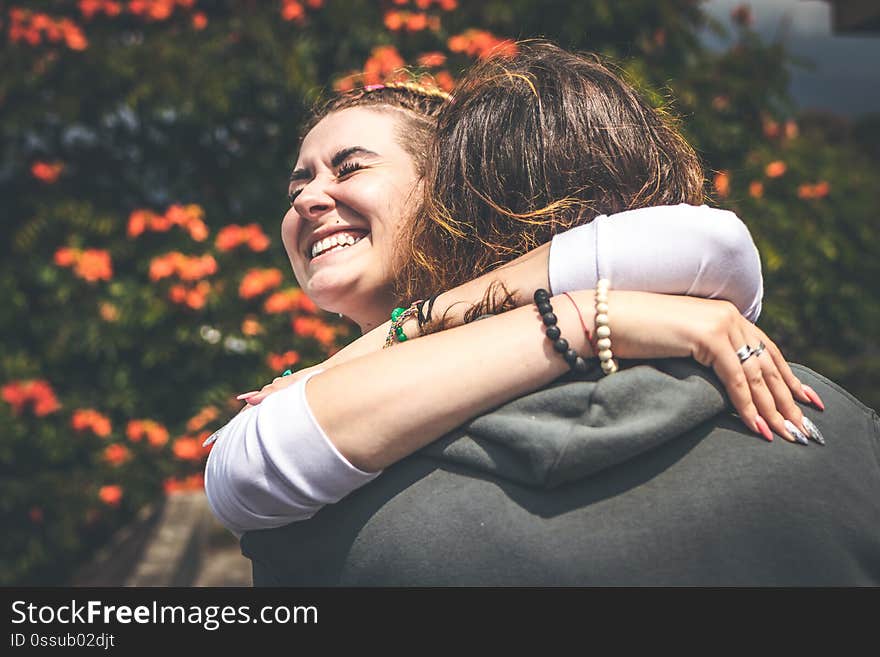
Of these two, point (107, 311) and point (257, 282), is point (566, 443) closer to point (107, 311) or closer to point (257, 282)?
point (257, 282)

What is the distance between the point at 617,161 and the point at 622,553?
0.61 meters

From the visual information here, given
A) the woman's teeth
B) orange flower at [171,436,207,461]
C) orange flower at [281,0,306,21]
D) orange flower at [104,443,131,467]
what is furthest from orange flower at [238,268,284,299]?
the woman's teeth

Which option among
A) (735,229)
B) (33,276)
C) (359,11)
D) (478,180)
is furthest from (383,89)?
(33,276)

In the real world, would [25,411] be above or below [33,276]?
below

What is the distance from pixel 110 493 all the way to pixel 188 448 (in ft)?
1.39

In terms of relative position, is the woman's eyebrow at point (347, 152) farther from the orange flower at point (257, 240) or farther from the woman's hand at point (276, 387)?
the orange flower at point (257, 240)

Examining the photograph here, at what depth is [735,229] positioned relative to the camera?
4.05 feet

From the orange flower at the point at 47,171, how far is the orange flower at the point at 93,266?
1.66 feet

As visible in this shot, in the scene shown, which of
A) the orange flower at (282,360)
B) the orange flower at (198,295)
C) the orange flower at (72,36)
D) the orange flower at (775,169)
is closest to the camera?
the orange flower at (282,360)

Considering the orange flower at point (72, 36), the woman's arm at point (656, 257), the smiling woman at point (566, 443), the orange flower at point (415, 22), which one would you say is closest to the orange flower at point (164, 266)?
the orange flower at point (72, 36)

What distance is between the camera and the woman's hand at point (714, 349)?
1167 millimetres

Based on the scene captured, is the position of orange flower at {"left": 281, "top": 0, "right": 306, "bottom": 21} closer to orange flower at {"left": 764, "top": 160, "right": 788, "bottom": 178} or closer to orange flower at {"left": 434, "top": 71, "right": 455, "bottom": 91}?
orange flower at {"left": 434, "top": 71, "right": 455, "bottom": 91}

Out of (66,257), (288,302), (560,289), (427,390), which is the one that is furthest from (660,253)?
(66,257)

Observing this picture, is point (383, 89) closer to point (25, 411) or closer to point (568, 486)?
point (568, 486)
